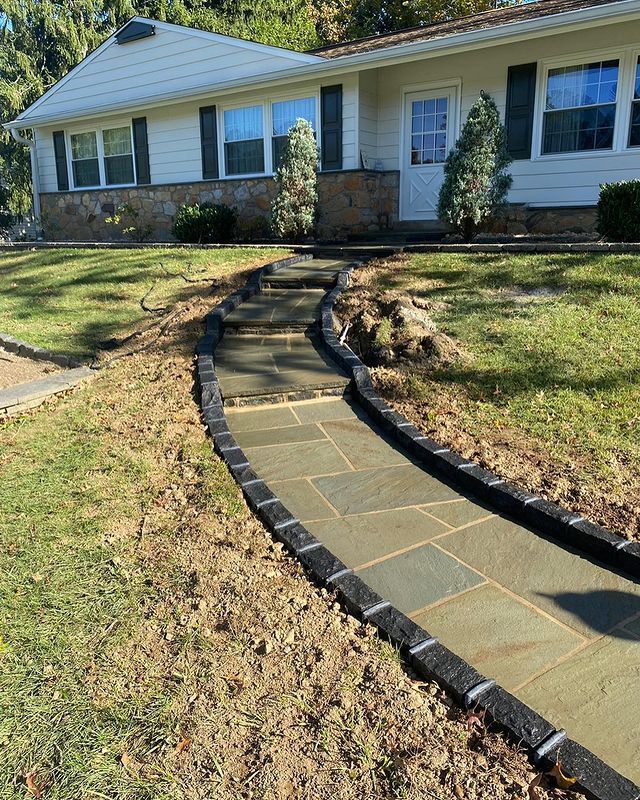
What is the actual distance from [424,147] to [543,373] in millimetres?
8252

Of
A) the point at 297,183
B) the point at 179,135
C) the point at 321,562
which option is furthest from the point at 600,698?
the point at 179,135

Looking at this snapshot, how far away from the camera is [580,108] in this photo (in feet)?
32.5

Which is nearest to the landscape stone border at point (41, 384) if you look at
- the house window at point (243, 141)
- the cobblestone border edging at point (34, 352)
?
the cobblestone border edging at point (34, 352)

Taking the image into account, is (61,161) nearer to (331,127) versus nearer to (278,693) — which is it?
(331,127)

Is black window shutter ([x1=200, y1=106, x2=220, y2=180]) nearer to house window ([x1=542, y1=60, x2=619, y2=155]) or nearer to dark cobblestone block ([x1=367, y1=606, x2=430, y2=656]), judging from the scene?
house window ([x1=542, y1=60, x2=619, y2=155])

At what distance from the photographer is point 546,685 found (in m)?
2.10

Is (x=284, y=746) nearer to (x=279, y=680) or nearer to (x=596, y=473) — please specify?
(x=279, y=680)

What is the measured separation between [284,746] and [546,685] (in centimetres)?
90

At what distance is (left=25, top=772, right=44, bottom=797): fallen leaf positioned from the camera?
1675 mm

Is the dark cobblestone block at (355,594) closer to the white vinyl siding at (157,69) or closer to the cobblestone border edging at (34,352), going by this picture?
the cobblestone border edging at (34,352)

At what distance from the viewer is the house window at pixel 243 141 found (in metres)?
13.1

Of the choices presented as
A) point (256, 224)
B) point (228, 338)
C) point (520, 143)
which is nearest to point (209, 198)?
point (256, 224)

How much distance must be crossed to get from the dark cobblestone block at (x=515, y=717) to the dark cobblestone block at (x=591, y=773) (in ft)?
0.19

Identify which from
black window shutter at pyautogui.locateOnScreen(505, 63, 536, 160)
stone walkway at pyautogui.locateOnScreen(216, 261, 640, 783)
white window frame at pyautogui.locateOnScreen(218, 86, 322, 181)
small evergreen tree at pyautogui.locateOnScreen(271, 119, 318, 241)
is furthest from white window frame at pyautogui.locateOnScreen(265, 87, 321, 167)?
stone walkway at pyautogui.locateOnScreen(216, 261, 640, 783)
